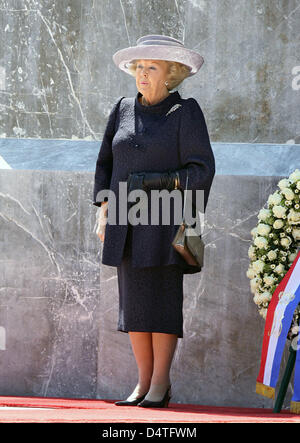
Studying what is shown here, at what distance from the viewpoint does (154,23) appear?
5.78m

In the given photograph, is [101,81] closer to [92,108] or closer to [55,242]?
[92,108]

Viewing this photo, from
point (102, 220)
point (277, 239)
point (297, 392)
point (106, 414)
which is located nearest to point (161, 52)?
point (102, 220)

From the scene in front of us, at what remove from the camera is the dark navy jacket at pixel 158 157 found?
4613 millimetres

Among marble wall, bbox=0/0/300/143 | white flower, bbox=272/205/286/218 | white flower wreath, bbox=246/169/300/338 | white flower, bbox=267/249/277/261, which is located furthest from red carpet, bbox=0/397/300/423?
marble wall, bbox=0/0/300/143

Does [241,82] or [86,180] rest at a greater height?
[241,82]

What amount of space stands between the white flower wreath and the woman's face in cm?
78

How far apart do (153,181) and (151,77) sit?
21.4 inches

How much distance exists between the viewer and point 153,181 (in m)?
4.56

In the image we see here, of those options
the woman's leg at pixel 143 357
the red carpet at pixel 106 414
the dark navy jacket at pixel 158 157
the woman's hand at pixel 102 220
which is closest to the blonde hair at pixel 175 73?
the dark navy jacket at pixel 158 157

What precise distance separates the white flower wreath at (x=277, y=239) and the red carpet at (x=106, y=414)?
2.13 feet
